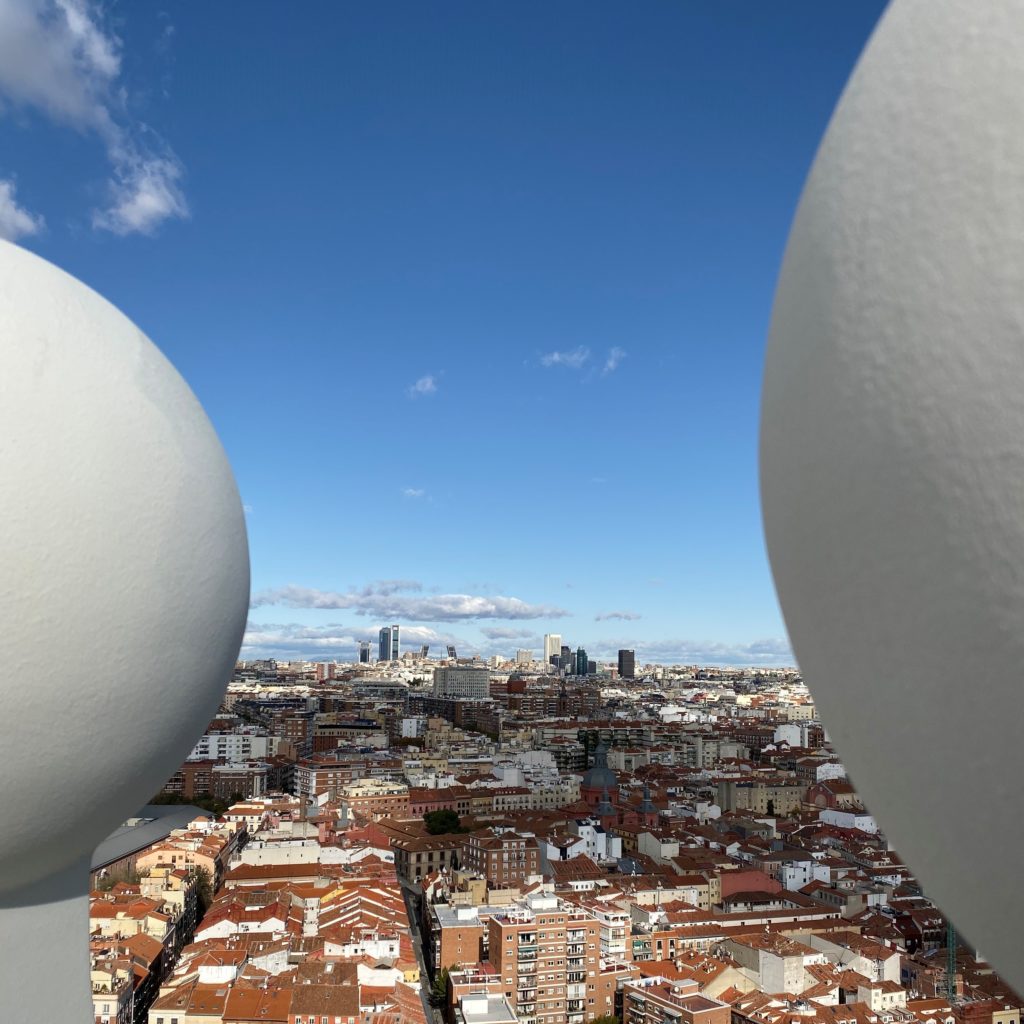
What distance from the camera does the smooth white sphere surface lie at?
2.84 metres

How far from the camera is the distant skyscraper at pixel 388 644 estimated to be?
162500 mm

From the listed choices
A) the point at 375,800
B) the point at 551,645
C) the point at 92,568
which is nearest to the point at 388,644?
the point at 551,645

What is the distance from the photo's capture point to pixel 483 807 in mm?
41312

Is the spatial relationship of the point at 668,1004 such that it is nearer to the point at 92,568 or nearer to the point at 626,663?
the point at 92,568

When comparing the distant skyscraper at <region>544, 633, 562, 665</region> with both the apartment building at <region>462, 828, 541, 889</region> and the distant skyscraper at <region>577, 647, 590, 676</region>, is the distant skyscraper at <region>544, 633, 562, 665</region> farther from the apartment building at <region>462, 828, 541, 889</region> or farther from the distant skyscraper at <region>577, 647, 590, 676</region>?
the apartment building at <region>462, 828, 541, 889</region>

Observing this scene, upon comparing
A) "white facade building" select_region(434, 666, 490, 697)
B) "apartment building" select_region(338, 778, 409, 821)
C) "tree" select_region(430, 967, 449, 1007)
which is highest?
"white facade building" select_region(434, 666, 490, 697)

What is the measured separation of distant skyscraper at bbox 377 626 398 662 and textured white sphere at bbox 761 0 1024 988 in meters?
162

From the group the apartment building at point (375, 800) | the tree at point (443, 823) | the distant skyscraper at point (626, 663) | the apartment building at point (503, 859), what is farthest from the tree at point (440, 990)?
the distant skyscraper at point (626, 663)

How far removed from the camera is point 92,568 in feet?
9.65

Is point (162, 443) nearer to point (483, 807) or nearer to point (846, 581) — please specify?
point (846, 581)

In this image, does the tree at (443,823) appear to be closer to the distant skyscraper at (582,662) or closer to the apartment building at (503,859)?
the apartment building at (503,859)

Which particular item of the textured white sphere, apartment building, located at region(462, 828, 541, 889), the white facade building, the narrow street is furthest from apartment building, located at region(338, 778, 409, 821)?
Answer: the white facade building

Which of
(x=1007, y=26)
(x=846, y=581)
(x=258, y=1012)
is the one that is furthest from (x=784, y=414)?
(x=258, y=1012)

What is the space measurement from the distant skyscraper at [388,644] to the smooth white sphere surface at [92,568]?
15984 cm
